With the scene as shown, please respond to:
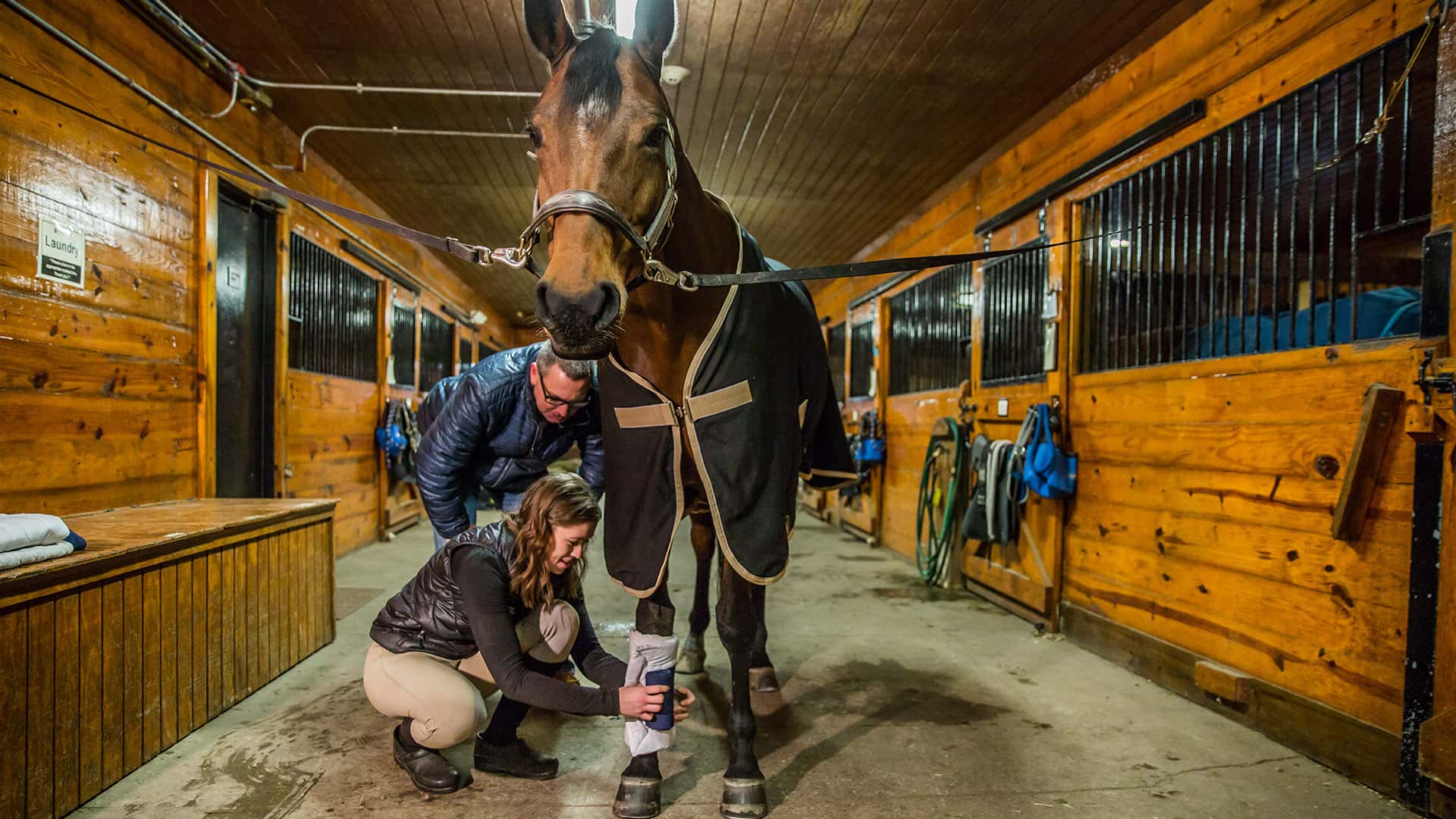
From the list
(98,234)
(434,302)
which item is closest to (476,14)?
(98,234)

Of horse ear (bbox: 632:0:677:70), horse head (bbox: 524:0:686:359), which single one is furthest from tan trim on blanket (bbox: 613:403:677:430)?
horse ear (bbox: 632:0:677:70)

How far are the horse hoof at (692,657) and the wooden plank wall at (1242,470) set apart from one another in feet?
5.29

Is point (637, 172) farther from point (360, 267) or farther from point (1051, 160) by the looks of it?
point (360, 267)

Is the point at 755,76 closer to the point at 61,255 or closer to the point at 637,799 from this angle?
the point at 61,255

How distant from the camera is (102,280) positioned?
235 cm

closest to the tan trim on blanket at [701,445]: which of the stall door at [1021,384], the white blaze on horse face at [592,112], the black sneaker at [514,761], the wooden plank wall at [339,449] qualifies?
the white blaze on horse face at [592,112]

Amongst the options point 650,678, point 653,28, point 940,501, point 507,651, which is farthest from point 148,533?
point 940,501

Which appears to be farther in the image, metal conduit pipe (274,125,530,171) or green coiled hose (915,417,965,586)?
green coiled hose (915,417,965,586)

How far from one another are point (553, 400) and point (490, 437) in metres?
0.31

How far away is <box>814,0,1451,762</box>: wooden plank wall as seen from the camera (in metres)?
1.75

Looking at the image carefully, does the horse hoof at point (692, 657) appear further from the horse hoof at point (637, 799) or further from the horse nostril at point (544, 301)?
the horse nostril at point (544, 301)

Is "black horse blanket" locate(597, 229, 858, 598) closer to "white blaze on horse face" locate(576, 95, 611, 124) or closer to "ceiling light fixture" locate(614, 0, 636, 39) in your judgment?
"white blaze on horse face" locate(576, 95, 611, 124)

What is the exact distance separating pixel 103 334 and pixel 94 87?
81cm

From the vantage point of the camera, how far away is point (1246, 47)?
2.24 metres
